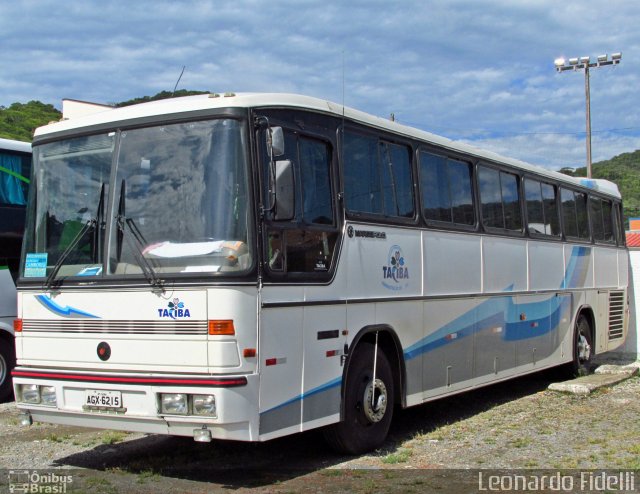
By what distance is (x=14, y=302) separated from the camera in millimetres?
11438

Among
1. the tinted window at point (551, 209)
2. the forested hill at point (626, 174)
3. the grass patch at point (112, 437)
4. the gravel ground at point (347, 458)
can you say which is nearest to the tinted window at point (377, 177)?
the gravel ground at point (347, 458)

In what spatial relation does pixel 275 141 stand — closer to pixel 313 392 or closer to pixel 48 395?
pixel 313 392

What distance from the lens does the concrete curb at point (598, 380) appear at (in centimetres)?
1186

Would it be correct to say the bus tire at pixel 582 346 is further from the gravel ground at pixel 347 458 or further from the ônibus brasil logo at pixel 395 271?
the ônibus brasil logo at pixel 395 271

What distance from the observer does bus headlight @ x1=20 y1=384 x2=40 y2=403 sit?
703cm

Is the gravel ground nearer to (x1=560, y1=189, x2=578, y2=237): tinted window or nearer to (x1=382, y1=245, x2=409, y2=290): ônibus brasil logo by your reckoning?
(x1=382, y1=245, x2=409, y2=290): ônibus brasil logo

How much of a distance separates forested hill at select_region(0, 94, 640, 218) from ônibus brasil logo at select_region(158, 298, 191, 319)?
83.9 inches

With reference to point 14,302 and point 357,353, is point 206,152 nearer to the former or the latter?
point 357,353

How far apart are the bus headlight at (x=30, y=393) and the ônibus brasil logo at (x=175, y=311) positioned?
1530 mm

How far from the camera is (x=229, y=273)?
6266mm

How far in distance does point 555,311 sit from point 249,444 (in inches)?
250

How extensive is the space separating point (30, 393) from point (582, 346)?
9992mm

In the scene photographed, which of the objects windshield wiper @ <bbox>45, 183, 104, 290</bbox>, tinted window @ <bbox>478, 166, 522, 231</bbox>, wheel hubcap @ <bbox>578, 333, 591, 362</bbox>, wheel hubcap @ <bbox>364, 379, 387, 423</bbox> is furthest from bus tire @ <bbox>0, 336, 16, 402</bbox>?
wheel hubcap @ <bbox>578, 333, 591, 362</bbox>

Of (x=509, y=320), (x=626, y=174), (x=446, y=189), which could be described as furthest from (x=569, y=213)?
(x=626, y=174)
